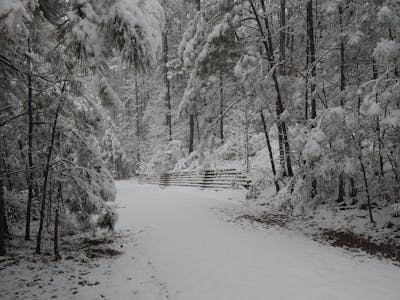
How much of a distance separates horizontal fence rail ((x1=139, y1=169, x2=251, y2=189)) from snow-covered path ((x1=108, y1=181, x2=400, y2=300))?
17.4 ft

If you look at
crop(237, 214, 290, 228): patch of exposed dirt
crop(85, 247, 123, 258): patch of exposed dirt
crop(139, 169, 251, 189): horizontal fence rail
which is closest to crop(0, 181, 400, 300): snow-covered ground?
crop(85, 247, 123, 258): patch of exposed dirt

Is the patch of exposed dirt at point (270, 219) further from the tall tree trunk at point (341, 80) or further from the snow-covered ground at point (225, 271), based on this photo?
the tall tree trunk at point (341, 80)

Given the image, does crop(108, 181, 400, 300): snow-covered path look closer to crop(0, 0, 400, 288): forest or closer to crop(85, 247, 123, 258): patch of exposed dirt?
crop(85, 247, 123, 258): patch of exposed dirt

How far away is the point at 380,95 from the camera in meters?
6.20

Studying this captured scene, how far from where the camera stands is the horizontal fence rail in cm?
1469

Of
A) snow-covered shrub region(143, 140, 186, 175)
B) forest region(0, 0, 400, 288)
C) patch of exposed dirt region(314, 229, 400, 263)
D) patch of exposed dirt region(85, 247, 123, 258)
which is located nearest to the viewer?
forest region(0, 0, 400, 288)

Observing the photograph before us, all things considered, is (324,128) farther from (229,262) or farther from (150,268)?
(150,268)

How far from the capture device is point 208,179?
1808 centimetres

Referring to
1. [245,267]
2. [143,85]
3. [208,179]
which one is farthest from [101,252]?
[208,179]

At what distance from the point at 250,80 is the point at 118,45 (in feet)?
20.1

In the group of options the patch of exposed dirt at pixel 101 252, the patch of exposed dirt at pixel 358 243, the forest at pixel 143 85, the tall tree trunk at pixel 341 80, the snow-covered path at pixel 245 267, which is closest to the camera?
the forest at pixel 143 85

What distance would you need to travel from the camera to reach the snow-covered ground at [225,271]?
4.78 meters

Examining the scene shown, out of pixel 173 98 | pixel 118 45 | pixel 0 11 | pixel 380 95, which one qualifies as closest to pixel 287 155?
pixel 380 95

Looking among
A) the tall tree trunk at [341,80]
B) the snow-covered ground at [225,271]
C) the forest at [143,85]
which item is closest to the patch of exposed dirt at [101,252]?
the snow-covered ground at [225,271]
